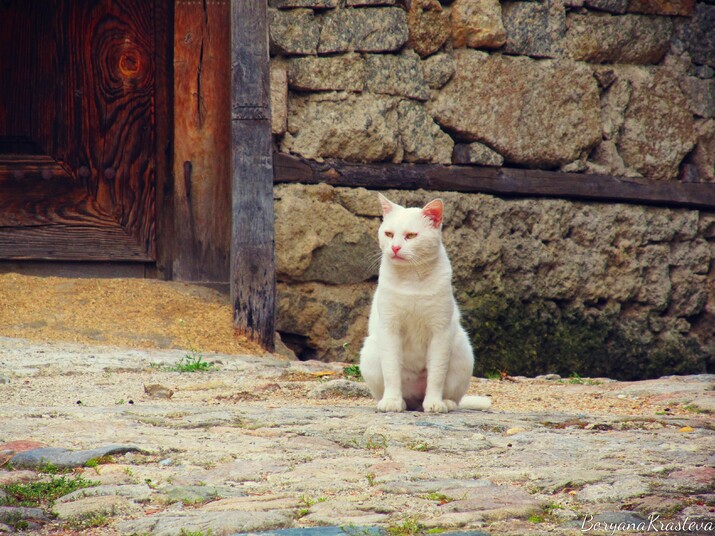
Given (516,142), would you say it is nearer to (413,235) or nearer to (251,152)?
(251,152)

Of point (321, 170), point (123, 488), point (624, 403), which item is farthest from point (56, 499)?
point (321, 170)

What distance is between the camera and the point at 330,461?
2912 millimetres

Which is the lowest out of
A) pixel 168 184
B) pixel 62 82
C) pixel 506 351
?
pixel 506 351

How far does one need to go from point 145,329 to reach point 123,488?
A: 3.20 m

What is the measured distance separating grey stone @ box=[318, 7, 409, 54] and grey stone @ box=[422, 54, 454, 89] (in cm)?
23

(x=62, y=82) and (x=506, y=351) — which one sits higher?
(x=62, y=82)

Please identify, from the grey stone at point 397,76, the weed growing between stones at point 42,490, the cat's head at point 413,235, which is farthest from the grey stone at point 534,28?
the weed growing between stones at point 42,490

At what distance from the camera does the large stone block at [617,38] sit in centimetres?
643

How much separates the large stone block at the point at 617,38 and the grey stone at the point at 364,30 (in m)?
1.21

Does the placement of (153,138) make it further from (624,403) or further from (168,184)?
(624,403)

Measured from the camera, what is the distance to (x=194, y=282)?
6.37m

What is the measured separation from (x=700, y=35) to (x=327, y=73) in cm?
275

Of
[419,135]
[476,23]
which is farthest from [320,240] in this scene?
[476,23]

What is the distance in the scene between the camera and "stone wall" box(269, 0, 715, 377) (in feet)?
19.5
